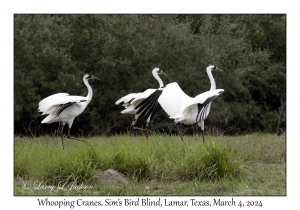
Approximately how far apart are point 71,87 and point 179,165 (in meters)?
11.3

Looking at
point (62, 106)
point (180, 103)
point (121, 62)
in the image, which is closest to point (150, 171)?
point (180, 103)

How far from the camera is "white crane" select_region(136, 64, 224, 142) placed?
9.36 metres

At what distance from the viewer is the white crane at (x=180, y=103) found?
368 inches

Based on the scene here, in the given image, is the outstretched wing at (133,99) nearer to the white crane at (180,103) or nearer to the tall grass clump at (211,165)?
the white crane at (180,103)

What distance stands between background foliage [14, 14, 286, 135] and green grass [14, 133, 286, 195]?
32.4ft

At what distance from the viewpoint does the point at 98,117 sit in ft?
63.1

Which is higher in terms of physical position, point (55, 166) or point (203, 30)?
point (203, 30)

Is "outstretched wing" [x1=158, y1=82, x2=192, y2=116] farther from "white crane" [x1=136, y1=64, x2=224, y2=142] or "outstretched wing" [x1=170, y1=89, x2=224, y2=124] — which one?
"outstretched wing" [x1=170, y1=89, x2=224, y2=124]

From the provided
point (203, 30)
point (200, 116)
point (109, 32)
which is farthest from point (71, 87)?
point (200, 116)

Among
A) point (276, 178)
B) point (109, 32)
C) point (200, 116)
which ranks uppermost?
point (109, 32)

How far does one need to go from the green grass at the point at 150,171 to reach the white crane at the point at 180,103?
1217mm

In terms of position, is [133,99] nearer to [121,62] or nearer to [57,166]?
[57,166]

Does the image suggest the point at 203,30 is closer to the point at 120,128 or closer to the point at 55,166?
the point at 120,128

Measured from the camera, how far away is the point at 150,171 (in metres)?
7.69
